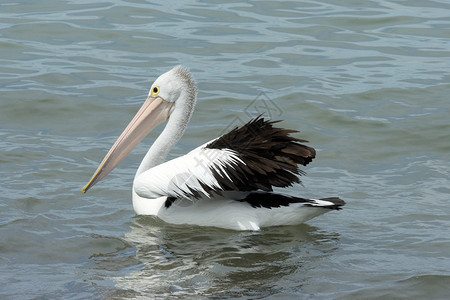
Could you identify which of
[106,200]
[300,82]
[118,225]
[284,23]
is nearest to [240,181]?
[118,225]

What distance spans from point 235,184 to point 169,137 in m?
1.02

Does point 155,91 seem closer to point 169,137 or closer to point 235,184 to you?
point 169,137

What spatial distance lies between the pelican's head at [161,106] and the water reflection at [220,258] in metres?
0.66

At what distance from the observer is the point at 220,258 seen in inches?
193

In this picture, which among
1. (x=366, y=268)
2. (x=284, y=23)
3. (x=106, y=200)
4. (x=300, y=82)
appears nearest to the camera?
(x=366, y=268)

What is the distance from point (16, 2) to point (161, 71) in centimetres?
426

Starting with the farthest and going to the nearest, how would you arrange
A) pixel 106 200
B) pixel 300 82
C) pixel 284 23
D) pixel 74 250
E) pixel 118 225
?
1. pixel 284 23
2. pixel 300 82
3. pixel 106 200
4. pixel 118 225
5. pixel 74 250

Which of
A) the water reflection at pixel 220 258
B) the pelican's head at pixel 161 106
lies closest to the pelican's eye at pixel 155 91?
the pelican's head at pixel 161 106

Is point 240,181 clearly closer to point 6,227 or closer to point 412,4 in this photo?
point 6,227

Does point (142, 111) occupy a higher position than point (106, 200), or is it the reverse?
point (142, 111)

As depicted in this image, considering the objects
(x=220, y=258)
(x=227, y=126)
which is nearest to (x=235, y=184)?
(x=220, y=258)

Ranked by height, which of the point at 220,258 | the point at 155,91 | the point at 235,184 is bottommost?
the point at 220,258

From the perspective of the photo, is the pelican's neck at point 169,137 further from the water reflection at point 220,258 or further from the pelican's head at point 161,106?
the water reflection at point 220,258

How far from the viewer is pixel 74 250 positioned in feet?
16.5
